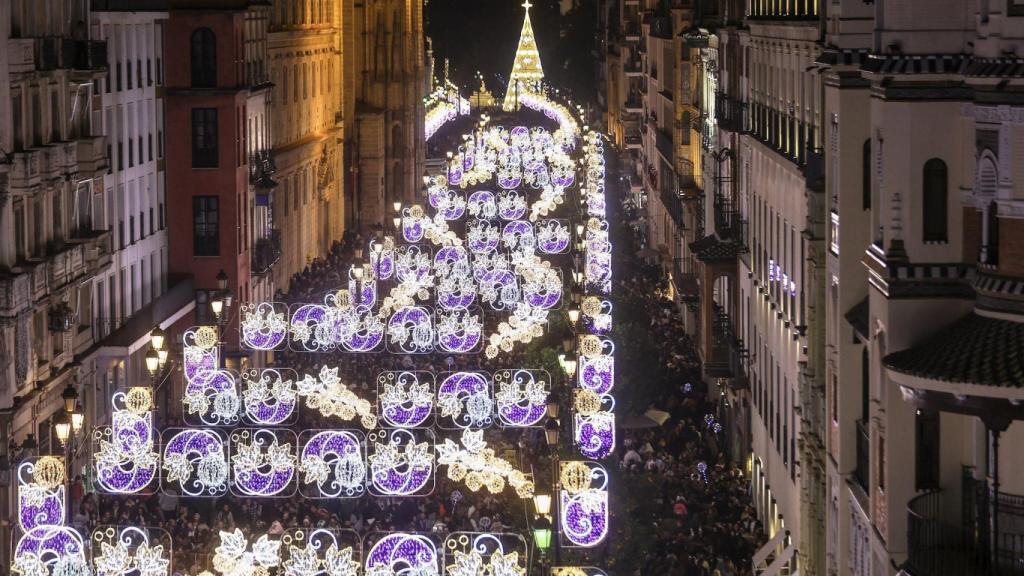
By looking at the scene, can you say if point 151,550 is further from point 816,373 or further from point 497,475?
point 816,373

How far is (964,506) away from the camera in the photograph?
75.7ft

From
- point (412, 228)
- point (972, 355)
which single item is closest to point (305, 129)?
point (412, 228)

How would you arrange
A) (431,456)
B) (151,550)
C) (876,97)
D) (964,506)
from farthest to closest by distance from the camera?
1. (431,456)
2. (151,550)
3. (876,97)
4. (964,506)

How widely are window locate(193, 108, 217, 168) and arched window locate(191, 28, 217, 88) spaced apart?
933mm

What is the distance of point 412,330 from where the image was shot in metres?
51.8

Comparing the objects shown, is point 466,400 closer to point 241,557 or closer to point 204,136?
point 241,557

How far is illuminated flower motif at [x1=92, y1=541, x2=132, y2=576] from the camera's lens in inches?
1198

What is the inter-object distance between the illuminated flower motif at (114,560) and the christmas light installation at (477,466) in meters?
7.09

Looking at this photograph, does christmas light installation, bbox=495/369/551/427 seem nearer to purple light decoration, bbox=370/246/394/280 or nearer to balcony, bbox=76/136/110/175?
balcony, bbox=76/136/110/175

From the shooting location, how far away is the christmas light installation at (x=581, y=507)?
32.7m

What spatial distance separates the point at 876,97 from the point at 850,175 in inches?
244

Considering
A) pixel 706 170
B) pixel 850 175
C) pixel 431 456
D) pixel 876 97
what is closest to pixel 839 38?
pixel 850 175

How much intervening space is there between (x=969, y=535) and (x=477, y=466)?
15277 mm

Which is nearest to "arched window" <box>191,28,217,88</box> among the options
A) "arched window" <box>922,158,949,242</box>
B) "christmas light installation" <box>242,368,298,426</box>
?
"christmas light installation" <box>242,368,298,426</box>
